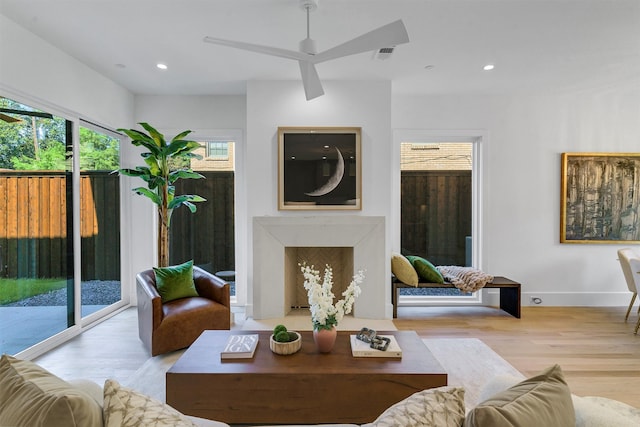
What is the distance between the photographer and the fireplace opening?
166 inches

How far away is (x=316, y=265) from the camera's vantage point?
430cm

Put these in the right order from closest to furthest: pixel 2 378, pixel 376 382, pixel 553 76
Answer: pixel 2 378, pixel 376 382, pixel 553 76

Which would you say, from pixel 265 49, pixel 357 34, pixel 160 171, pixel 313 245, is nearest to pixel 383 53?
pixel 357 34

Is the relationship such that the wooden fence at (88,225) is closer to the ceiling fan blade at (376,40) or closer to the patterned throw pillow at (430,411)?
the ceiling fan blade at (376,40)

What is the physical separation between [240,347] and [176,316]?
1102mm

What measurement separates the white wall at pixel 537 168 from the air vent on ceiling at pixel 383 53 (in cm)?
126

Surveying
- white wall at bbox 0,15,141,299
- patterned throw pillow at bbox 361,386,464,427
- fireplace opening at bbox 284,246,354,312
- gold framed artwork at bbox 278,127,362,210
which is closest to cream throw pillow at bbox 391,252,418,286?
fireplace opening at bbox 284,246,354,312

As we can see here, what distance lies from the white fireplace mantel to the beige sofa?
9.40ft

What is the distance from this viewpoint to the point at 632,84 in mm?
4156

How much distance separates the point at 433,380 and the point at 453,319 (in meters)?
2.37

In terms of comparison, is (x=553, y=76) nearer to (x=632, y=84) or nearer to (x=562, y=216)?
(x=632, y=84)

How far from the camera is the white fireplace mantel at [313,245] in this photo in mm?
3877

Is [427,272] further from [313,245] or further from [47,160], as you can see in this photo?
[47,160]

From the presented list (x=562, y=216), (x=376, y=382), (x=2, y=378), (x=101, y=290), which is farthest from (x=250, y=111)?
(x=562, y=216)
